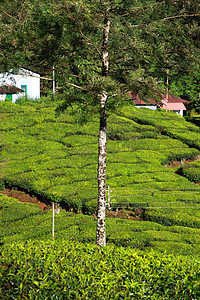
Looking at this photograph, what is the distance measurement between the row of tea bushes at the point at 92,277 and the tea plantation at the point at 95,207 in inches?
0.6

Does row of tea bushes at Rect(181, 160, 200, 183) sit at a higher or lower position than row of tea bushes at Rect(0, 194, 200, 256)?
higher

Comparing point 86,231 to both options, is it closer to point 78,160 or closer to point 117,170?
point 117,170

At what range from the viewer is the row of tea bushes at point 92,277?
513 centimetres

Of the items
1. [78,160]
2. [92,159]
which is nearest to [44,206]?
[78,160]

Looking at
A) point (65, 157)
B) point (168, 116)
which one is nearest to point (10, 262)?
point (65, 157)

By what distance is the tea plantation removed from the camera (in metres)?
5.26

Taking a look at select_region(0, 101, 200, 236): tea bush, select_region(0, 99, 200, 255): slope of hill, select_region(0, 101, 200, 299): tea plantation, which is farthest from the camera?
select_region(0, 101, 200, 236): tea bush

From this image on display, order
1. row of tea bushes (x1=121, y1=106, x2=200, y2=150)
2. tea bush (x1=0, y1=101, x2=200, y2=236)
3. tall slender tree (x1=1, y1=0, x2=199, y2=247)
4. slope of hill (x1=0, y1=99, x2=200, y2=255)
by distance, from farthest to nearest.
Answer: row of tea bushes (x1=121, y1=106, x2=200, y2=150) → tea bush (x1=0, y1=101, x2=200, y2=236) → slope of hill (x1=0, y1=99, x2=200, y2=255) → tall slender tree (x1=1, y1=0, x2=199, y2=247)

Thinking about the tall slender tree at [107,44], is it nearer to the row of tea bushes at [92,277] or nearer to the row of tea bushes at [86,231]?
the row of tea bushes at [86,231]

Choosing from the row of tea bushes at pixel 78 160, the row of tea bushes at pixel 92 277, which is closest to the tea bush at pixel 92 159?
the row of tea bushes at pixel 78 160

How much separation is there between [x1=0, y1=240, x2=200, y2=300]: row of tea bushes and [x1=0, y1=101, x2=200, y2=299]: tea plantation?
16mm

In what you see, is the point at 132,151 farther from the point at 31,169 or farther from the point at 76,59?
the point at 76,59

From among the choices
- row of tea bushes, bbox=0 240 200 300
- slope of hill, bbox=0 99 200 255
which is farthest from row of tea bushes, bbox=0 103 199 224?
row of tea bushes, bbox=0 240 200 300

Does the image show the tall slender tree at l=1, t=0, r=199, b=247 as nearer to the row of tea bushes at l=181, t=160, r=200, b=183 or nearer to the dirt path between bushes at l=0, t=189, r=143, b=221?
the dirt path between bushes at l=0, t=189, r=143, b=221
